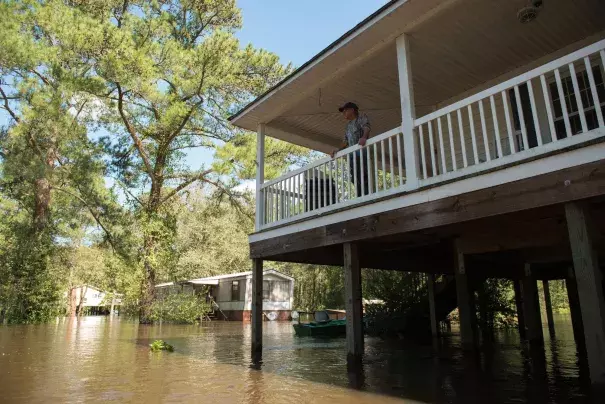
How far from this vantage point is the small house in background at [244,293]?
2706 centimetres

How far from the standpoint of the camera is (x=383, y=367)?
582cm

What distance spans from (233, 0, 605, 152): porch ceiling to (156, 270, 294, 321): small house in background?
761 inches

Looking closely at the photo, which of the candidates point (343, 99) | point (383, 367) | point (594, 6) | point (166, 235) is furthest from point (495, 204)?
point (166, 235)

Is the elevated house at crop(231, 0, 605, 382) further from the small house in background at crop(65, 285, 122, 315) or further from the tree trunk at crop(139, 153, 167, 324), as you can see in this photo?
the small house in background at crop(65, 285, 122, 315)

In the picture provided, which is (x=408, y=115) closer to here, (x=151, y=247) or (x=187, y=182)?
(x=187, y=182)

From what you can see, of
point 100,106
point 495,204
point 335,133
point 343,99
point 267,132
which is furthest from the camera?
point 100,106

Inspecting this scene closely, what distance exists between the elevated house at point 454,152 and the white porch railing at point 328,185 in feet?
0.11

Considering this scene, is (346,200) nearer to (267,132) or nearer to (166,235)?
(267,132)

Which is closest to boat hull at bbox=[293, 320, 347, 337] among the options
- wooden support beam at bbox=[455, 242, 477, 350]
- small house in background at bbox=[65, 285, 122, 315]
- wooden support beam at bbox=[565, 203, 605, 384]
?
wooden support beam at bbox=[455, 242, 477, 350]

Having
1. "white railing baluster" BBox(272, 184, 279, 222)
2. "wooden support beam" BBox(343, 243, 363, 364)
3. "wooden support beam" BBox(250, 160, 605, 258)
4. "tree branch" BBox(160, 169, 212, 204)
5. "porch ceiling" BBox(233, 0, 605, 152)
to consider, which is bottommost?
"wooden support beam" BBox(343, 243, 363, 364)

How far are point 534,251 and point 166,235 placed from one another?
15.1 m

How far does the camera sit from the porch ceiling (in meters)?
5.71

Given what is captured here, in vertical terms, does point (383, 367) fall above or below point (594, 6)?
below

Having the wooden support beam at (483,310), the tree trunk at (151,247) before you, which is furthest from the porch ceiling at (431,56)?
the tree trunk at (151,247)
